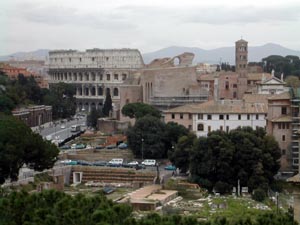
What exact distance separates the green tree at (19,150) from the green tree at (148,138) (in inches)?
256

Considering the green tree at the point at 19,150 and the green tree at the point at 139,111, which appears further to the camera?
the green tree at the point at 139,111

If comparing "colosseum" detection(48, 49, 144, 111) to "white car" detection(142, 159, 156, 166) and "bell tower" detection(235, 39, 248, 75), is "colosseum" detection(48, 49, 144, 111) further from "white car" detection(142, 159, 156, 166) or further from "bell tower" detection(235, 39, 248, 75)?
"white car" detection(142, 159, 156, 166)

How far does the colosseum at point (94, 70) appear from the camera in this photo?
244 ft

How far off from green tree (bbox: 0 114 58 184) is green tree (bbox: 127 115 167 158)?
6.50m

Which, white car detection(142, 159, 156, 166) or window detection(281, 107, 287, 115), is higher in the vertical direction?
window detection(281, 107, 287, 115)

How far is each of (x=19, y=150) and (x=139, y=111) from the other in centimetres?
1559

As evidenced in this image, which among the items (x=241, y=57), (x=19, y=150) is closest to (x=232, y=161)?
(x=19, y=150)

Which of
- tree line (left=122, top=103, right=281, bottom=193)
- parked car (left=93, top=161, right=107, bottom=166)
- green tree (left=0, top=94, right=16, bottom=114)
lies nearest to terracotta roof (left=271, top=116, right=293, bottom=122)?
tree line (left=122, top=103, right=281, bottom=193)

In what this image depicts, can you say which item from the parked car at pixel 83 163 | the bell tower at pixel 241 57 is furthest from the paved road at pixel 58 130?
the bell tower at pixel 241 57

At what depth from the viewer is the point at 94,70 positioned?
3024 inches

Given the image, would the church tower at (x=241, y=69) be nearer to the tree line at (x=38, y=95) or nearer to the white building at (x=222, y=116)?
the white building at (x=222, y=116)

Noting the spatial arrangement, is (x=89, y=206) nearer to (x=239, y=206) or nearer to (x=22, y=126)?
(x=239, y=206)

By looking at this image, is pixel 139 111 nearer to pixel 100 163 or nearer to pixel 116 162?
pixel 116 162

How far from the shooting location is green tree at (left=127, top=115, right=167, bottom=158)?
118 feet
